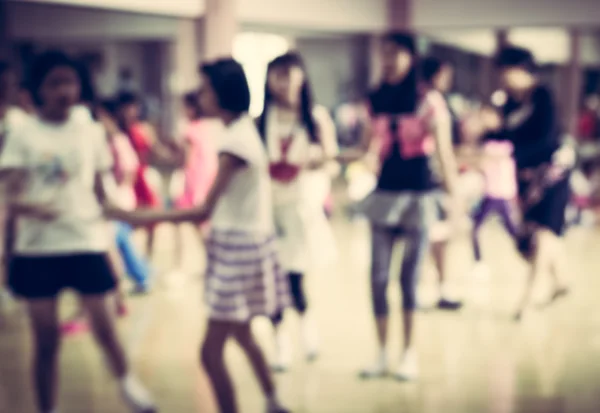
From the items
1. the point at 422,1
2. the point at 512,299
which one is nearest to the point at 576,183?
the point at 422,1

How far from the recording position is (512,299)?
5.05 meters

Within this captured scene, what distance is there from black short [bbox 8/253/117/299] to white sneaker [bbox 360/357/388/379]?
1393 mm

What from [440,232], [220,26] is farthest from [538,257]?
[220,26]

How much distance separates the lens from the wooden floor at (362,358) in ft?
10.6

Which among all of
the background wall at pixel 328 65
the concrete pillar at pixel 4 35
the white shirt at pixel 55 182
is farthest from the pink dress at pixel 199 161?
the background wall at pixel 328 65

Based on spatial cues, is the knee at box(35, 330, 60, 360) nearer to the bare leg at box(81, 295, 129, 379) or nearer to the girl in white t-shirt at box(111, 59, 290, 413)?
the bare leg at box(81, 295, 129, 379)

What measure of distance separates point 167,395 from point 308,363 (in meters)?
0.77

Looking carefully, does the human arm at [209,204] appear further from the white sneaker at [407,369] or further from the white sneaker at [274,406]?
the white sneaker at [407,369]

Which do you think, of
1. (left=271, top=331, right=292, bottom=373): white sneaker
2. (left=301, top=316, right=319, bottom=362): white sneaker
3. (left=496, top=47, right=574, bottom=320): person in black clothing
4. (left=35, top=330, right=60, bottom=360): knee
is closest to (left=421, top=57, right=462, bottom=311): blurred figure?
(left=496, top=47, right=574, bottom=320): person in black clothing

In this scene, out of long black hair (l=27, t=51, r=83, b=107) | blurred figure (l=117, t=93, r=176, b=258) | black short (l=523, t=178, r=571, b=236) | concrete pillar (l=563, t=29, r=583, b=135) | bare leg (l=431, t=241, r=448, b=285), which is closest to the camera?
long black hair (l=27, t=51, r=83, b=107)

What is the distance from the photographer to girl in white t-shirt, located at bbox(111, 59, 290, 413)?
101 inches

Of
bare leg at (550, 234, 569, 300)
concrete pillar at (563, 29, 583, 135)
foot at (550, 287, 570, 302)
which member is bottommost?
foot at (550, 287, 570, 302)

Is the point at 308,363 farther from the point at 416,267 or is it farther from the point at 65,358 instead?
the point at 65,358

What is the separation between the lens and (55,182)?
8.73ft
